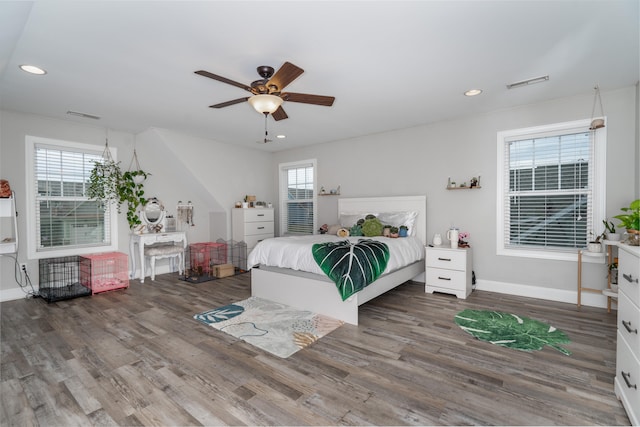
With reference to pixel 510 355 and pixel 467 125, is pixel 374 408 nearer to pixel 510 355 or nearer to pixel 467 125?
pixel 510 355

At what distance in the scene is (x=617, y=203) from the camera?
3.35 meters

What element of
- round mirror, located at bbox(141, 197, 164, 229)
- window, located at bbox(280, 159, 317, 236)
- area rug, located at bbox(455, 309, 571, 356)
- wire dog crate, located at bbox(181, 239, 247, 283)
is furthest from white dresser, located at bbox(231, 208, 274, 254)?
area rug, located at bbox(455, 309, 571, 356)

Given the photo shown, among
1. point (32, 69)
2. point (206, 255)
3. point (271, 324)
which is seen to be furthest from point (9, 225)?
point (271, 324)

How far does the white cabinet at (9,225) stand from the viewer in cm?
368

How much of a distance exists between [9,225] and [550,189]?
7.10m

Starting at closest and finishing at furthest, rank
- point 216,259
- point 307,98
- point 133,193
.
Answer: point 307,98
point 133,193
point 216,259

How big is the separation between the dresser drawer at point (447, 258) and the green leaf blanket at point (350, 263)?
1050 millimetres

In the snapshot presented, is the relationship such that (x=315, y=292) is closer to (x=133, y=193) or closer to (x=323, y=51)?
(x=323, y=51)

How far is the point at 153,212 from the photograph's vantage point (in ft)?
17.1

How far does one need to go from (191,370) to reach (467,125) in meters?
4.43

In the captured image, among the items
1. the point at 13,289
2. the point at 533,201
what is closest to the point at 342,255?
the point at 533,201

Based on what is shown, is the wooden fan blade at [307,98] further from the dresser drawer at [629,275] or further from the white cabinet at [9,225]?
the white cabinet at [9,225]

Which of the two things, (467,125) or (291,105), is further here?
(467,125)

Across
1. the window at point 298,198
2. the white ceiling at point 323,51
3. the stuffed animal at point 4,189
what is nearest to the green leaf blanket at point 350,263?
the white ceiling at point 323,51
